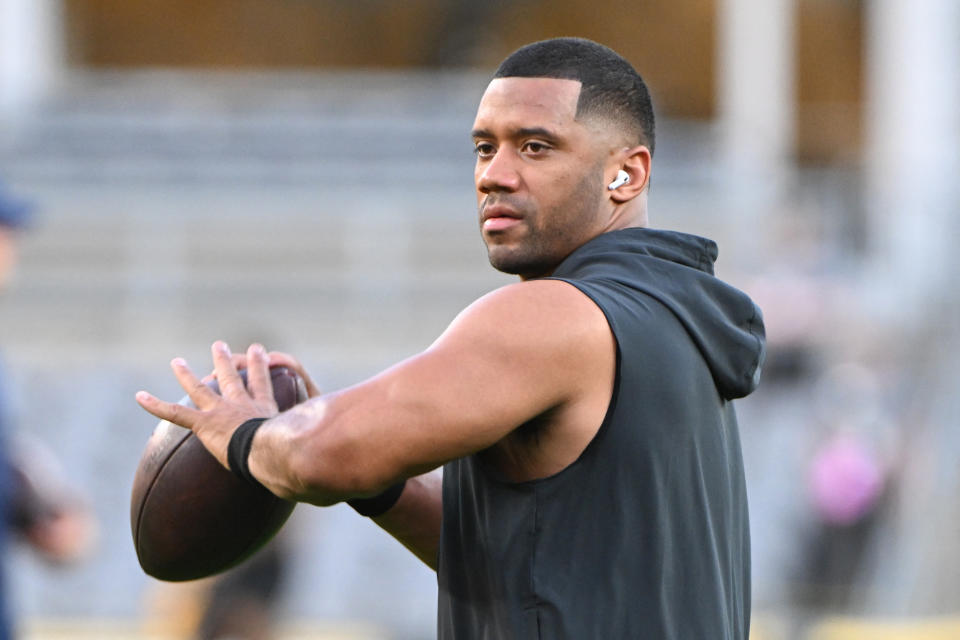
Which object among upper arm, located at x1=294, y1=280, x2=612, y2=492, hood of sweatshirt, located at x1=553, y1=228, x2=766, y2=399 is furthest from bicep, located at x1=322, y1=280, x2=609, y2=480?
hood of sweatshirt, located at x1=553, y1=228, x2=766, y2=399

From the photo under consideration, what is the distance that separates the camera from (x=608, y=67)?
8.90ft

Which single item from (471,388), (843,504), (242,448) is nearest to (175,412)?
(242,448)

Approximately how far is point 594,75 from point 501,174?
0.25m

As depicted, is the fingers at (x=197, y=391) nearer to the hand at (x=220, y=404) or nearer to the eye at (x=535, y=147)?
the hand at (x=220, y=404)

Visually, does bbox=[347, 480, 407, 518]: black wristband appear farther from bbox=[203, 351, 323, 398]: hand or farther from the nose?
the nose

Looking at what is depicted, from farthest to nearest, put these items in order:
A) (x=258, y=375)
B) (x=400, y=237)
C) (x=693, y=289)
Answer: (x=400, y=237)
(x=258, y=375)
(x=693, y=289)

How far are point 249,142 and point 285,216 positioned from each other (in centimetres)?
202

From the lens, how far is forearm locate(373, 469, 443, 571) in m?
3.04

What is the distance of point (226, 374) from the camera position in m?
2.80

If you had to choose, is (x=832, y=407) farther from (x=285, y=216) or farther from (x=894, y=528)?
(x=285, y=216)

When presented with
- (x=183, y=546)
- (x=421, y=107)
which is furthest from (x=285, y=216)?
(x=183, y=546)

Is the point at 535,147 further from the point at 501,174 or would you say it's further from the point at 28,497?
the point at 28,497

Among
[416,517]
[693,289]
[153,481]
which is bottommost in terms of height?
[416,517]

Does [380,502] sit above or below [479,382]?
below
